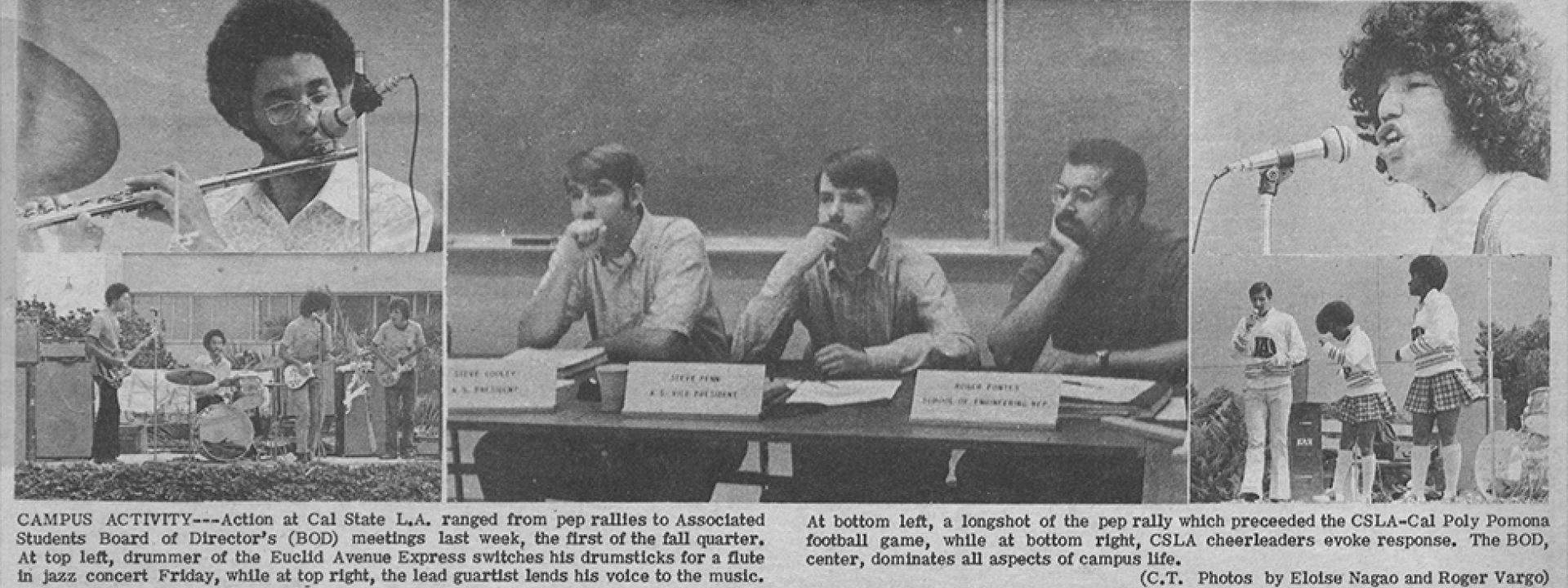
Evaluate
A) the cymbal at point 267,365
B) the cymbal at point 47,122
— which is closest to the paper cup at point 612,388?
the cymbal at point 267,365

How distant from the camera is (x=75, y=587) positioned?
4965mm

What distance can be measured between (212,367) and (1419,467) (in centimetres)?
429

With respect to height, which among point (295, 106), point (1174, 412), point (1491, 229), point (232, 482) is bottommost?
point (232, 482)

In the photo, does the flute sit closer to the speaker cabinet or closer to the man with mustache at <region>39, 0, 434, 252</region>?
the man with mustache at <region>39, 0, 434, 252</region>

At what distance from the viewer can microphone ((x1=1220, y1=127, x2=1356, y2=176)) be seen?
5.26 metres

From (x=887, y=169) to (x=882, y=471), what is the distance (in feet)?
3.47

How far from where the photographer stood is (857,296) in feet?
17.0

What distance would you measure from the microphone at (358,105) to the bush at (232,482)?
3.89 ft

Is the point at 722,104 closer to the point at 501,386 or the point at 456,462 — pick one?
the point at 501,386

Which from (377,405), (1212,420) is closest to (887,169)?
(1212,420)

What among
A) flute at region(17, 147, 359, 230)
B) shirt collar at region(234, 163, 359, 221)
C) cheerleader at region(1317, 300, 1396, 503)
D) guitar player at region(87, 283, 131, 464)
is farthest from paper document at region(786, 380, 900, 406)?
guitar player at region(87, 283, 131, 464)

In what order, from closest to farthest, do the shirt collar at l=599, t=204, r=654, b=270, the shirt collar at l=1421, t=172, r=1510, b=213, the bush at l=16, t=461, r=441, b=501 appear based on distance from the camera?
the bush at l=16, t=461, r=441, b=501, the shirt collar at l=599, t=204, r=654, b=270, the shirt collar at l=1421, t=172, r=1510, b=213

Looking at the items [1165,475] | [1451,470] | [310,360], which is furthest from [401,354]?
[1451,470]

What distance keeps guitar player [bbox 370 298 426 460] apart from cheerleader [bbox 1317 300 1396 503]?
320 cm
